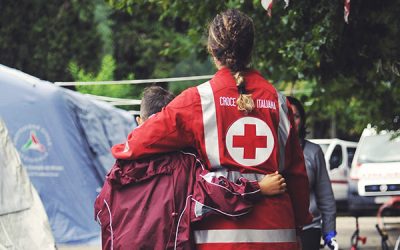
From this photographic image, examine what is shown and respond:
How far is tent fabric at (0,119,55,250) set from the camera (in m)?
8.55

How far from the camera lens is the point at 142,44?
36.3 meters

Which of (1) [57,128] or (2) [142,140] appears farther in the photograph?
(1) [57,128]

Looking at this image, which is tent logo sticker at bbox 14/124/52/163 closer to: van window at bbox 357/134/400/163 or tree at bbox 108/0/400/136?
tree at bbox 108/0/400/136

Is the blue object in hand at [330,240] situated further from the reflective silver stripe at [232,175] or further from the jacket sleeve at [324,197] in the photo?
the reflective silver stripe at [232,175]

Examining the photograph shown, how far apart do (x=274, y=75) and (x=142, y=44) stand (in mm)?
21453

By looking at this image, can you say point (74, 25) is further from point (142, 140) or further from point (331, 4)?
point (142, 140)

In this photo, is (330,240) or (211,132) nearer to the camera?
(211,132)

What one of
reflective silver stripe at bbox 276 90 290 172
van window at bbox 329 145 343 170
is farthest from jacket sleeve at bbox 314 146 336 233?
van window at bbox 329 145 343 170

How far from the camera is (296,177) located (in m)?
4.38

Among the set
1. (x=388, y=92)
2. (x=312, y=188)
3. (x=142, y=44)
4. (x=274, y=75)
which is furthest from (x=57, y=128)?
(x=142, y=44)

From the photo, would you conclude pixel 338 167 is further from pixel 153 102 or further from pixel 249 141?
pixel 249 141

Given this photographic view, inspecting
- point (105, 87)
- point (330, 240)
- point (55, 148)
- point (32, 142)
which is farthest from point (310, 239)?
point (105, 87)

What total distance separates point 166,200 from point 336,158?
2162 cm

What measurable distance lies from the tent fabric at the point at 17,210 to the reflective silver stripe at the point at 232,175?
4.53 m
